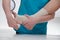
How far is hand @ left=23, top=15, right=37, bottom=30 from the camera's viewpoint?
58.8 inches

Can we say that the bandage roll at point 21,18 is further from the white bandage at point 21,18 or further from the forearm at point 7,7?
the forearm at point 7,7

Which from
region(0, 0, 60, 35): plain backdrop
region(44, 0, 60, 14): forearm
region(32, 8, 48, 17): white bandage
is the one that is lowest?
region(0, 0, 60, 35): plain backdrop

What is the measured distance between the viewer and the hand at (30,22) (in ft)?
4.90

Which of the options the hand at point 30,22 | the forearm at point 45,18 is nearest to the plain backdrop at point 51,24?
the forearm at point 45,18

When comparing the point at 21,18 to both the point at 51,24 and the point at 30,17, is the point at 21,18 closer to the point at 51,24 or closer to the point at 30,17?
the point at 30,17

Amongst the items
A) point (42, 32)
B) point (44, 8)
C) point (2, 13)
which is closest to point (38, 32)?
point (42, 32)

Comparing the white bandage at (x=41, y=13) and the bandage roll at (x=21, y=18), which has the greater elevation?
the white bandage at (x=41, y=13)

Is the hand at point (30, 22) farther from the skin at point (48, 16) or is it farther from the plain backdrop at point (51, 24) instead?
the plain backdrop at point (51, 24)

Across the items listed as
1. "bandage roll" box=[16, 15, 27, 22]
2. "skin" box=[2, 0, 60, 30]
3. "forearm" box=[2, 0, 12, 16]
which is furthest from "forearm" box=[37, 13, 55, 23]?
"forearm" box=[2, 0, 12, 16]

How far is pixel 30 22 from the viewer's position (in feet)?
4.92

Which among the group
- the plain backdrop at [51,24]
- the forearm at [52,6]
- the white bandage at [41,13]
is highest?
the forearm at [52,6]

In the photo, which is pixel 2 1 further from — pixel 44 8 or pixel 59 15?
pixel 59 15

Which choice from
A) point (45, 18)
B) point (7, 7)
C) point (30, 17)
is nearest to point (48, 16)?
point (45, 18)

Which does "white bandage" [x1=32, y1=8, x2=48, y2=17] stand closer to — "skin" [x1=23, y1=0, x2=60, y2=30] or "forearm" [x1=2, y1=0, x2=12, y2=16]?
"skin" [x1=23, y1=0, x2=60, y2=30]
